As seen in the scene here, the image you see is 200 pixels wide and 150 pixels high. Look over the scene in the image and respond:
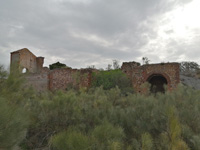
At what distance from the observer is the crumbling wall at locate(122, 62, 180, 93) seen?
13359mm

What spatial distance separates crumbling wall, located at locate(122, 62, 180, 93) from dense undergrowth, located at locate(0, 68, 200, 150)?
30.1 ft

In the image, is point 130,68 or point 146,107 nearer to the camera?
point 146,107

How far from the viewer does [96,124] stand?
4.16 metres

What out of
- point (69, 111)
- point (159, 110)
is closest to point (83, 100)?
point (69, 111)

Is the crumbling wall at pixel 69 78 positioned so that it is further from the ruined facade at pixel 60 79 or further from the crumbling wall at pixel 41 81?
the crumbling wall at pixel 41 81

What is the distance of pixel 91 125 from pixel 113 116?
1.86ft

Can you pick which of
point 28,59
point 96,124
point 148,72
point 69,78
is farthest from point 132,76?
point 28,59

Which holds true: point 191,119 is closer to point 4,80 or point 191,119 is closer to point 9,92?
point 9,92

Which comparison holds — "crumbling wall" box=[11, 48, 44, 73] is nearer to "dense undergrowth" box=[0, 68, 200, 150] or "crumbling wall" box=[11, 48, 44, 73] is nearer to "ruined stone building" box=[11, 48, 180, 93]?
"ruined stone building" box=[11, 48, 180, 93]

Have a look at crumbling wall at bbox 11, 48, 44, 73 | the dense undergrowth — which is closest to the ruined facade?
crumbling wall at bbox 11, 48, 44, 73

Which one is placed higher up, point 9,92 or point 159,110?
point 9,92

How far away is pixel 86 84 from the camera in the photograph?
15516 millimetres

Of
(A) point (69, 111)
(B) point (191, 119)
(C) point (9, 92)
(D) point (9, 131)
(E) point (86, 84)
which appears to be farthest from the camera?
(E) point (86, 84)

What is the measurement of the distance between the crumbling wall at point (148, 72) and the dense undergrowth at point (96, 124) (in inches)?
362
